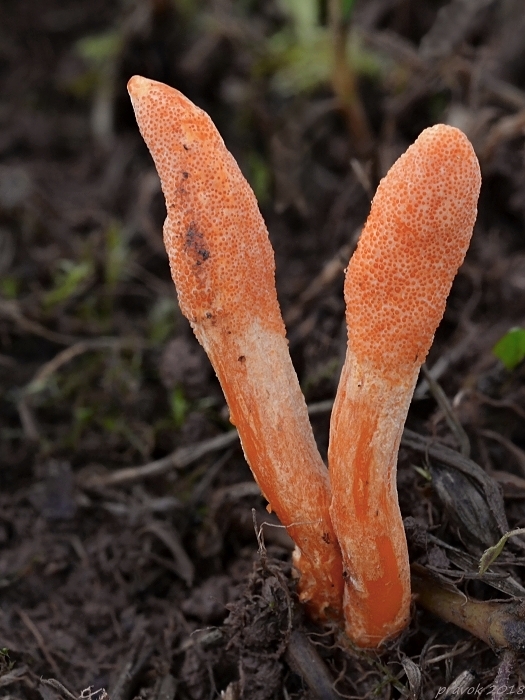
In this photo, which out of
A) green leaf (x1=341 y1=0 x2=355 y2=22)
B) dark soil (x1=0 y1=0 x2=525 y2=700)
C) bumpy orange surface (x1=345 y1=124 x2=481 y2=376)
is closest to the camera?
bumpy orange surface (x1=345 y1=124 x2=481 y2=376)

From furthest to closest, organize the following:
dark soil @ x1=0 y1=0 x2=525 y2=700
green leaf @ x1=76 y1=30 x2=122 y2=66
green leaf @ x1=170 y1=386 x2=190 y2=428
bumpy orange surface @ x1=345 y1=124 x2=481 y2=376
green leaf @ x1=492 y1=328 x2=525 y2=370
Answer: green leaf @ x1=76 y1=30 x2=122 y2=66, green leaf @ x1=170 y1=386 x2=190 y2=428, green leaf @ x1=492 y1=328 x2=525 y2=370, dark soil @ x1=0 y1=0 x2=525 y2=700, bumpy orange surface @ x1=345 y1=124 x2=481 y2=376

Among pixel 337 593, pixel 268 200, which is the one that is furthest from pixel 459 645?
pixel 268 200

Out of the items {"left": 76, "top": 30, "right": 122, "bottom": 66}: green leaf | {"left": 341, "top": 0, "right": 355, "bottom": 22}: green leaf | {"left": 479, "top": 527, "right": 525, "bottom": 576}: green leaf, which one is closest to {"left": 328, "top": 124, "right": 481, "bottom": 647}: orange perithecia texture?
{"left": 479, "top": 527, "right": 525, "bottom": 576}: green leaf

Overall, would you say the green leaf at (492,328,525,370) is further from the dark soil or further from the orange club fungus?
the orange club fungus

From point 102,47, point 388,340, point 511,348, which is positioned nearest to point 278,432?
point 388,340

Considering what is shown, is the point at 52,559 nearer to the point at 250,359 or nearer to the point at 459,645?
the point at 250,359

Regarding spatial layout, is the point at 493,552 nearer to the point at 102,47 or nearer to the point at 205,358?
the point at 205,358
